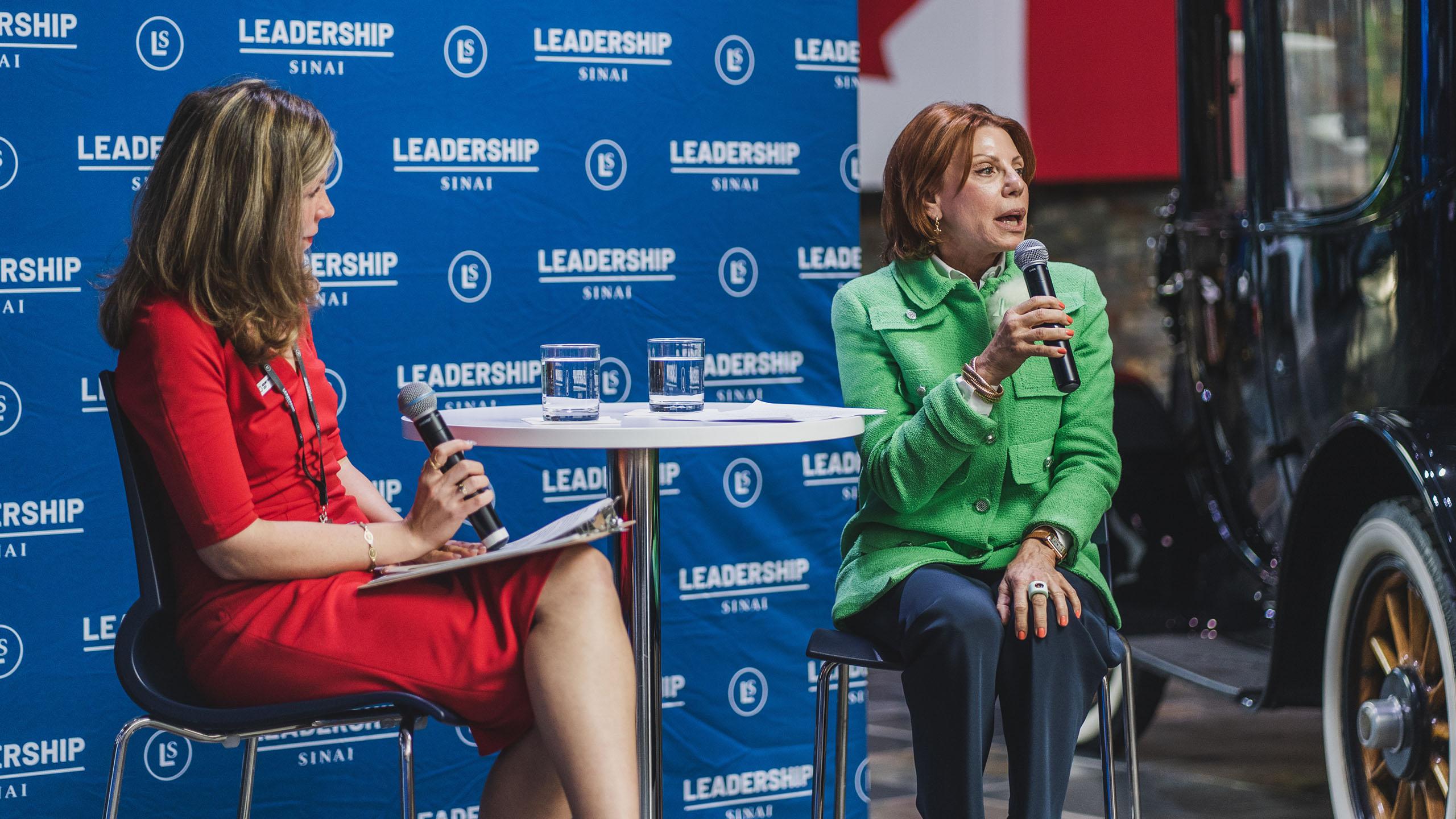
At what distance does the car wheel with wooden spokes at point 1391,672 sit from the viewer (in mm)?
2357

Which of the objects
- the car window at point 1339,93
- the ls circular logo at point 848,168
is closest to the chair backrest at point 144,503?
the ls circular logo at point 848,168

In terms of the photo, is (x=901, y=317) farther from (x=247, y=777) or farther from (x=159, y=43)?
(x=159, y=43)

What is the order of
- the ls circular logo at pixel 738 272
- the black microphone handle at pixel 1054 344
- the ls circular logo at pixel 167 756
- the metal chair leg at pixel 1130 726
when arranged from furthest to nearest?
the ls circular logo at pixel 738 272 → the ls circular logo at pixel 167 756 → the metal chair leg at pixel 1130 726 → the black microphone handle at pixel 1054 344

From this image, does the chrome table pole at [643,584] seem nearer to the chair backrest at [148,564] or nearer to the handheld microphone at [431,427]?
the handheld microphone at [431,427]

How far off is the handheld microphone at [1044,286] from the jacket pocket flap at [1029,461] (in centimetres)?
20

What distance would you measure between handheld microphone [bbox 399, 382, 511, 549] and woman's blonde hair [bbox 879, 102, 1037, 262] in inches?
33.4

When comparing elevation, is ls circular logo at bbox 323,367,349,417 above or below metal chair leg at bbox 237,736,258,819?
above

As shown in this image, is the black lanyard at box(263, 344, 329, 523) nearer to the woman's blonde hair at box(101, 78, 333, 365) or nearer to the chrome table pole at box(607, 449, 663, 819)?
the woman's blonde hair at box(101, 78, 333, 365)

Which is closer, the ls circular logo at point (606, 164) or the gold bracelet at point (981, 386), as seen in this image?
the gold bracelet at point (981, 386)

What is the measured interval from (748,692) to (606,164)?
46.3 inches

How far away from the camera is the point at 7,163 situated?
106 inches

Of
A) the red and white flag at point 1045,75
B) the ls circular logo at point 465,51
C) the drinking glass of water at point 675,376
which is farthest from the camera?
the red and white flag at point 1045,75

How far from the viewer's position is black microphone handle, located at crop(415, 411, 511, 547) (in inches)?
77.4

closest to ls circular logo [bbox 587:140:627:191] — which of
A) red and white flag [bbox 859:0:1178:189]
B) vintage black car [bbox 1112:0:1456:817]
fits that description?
vintage black car [bbox 1112:0:1456:817]
